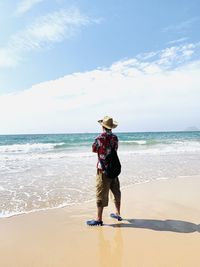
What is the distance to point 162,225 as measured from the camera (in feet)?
14.5

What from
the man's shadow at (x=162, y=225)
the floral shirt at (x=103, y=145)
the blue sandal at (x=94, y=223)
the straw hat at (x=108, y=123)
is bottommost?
the man's shadow at (x=162, y=225)

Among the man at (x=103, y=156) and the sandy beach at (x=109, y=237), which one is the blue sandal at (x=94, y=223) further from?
the sandy beach at (x=109, y=237)

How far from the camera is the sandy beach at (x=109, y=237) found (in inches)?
129

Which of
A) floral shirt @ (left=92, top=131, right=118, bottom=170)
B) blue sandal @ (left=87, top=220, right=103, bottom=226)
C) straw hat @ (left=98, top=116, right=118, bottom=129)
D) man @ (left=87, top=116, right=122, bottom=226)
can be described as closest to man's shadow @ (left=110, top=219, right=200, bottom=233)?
blue sandal @ (left=87, top=220, right=103, bottom=226)

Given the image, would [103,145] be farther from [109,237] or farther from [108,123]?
[109,237]

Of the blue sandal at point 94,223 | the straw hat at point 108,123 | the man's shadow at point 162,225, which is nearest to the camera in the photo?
the man's shadow at point 162,225

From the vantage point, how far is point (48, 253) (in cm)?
343

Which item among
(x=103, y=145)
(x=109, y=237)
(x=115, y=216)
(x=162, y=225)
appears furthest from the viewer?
(x=115, y=216)

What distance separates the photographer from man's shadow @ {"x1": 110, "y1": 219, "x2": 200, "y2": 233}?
13.9 feet

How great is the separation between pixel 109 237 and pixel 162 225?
3.09 ft

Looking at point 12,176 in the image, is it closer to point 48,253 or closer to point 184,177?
point 184,177

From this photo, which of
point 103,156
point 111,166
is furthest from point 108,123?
point 111,166

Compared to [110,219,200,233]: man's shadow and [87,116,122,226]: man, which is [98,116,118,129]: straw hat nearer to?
[87,116,122,226]: man


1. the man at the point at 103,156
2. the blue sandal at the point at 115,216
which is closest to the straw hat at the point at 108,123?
the man at the point at 103,156
